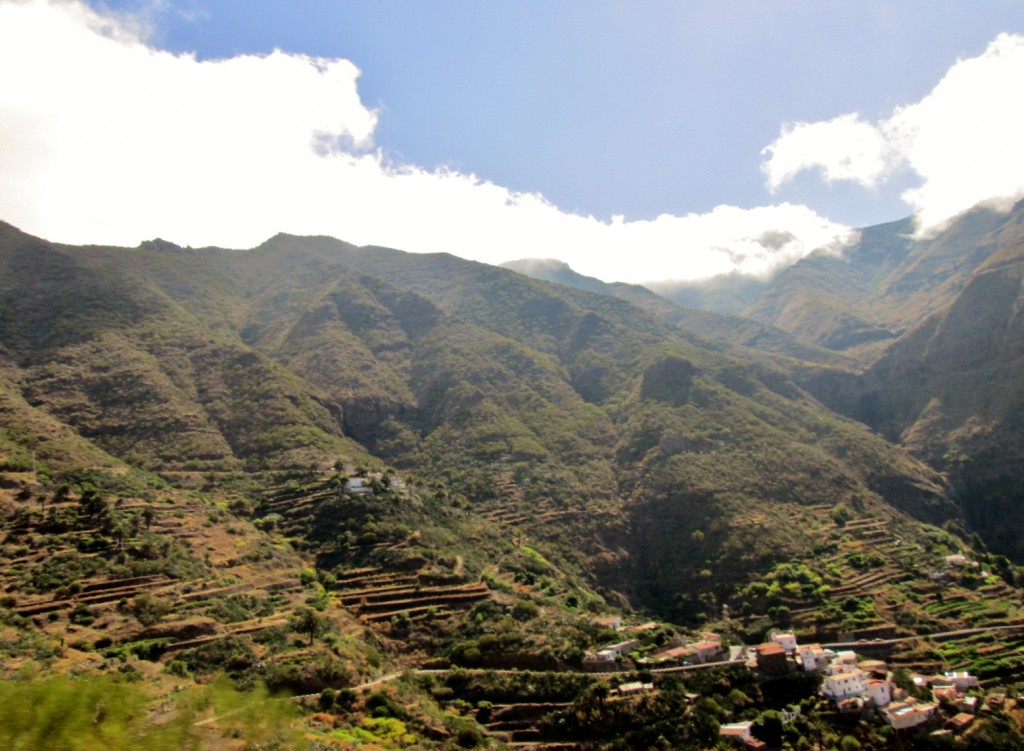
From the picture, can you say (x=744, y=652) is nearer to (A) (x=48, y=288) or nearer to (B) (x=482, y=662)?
(B) (x=482, y=662)

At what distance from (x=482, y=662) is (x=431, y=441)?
49.9 metres

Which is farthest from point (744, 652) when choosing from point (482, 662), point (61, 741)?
point (61, 741)

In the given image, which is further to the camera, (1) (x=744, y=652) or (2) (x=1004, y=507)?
(2) (x=1004, y=507)

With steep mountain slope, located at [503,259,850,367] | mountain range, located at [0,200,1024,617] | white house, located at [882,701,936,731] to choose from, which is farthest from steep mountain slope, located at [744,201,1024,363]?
white house, located at [882,701,936,731]

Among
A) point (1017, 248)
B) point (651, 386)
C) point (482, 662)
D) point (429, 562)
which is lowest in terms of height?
point (482, 662)

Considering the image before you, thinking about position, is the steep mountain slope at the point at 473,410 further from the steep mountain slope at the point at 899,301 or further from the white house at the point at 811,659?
the steep mountain slope at the point at 899,301

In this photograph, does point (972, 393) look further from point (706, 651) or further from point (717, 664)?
point (717, 664)

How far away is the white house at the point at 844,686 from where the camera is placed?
36938mm

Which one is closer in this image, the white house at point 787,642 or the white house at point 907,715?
the white house at point 907,715

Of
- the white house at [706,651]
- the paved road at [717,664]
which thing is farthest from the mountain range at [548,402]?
the white house at [706,651]

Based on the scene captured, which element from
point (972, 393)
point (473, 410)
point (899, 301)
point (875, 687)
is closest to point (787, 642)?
point (875, 687)

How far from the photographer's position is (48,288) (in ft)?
302

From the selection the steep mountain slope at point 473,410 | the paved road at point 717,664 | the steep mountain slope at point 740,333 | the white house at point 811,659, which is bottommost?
the paved road at point 717,664

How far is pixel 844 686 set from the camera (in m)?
37.1
